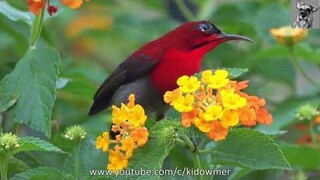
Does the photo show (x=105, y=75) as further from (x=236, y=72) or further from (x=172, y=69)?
(x=236, y=72)

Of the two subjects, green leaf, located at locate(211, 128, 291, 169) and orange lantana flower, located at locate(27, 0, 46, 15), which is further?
orange lantana flower, located at locate(27, 0, 46, 15)

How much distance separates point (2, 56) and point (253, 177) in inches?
38.5

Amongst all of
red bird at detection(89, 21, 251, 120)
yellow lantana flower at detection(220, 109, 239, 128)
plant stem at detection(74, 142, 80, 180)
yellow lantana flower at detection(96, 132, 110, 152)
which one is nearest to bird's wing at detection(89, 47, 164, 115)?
red bird at detection(89, 21, 251, 120)

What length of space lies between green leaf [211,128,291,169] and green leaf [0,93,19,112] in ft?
1.38

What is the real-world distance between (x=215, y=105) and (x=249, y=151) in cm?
10

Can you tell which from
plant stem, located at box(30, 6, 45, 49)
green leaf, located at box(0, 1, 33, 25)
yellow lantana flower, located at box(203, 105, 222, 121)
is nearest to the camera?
yellow lantana flower, located at box(203, 105, 222, 121)

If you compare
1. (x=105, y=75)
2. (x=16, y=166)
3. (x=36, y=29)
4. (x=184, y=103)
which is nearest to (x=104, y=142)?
(x=184, y=103)

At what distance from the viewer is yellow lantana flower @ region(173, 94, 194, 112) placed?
4.56ft

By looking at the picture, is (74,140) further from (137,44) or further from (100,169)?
(137,44)

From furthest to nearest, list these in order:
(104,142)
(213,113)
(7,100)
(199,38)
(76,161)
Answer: (199,38), (7,100), (76,161), (104,142), (213,113)

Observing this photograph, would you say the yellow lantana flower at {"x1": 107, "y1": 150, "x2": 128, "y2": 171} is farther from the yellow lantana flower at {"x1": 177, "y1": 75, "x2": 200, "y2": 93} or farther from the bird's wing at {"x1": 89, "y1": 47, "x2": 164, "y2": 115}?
the bird's wing at {"x1": 89, "y1": 47, "x2": 164, "y2": 115}

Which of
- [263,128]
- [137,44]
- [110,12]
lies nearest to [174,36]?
[263,128]

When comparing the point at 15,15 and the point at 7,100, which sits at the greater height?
the point at 15,15

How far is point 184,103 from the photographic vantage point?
140cm
